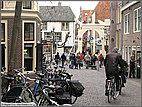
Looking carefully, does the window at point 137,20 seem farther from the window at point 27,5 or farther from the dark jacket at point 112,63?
the dark jacket at point 112,63

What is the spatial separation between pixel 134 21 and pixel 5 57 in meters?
11.1

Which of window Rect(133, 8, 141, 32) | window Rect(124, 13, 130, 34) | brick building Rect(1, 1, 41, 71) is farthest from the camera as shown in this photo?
window Rect(124, 13, 130, 34)

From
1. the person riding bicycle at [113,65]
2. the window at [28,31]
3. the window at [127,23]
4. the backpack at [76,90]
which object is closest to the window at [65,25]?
the window at [127,23]

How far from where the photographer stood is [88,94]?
10922mm

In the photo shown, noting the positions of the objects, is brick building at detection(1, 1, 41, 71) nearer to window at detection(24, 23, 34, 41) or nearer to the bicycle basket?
window at detection(24, 23, 34, 41)

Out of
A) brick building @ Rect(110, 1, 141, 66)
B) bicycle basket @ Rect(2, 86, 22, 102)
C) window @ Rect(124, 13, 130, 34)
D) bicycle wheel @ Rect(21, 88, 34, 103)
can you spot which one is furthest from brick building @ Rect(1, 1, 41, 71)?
bicycle wheel @ Rect(21, 88, 34, 103)

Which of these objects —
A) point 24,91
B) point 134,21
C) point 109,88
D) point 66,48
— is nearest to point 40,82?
point 24,91

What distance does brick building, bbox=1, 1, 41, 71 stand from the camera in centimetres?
1805

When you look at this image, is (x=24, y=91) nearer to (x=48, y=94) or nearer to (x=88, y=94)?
(x=48, y=94)

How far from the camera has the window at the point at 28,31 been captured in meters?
18.8

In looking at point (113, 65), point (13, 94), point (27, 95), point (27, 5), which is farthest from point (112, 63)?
point (27, 5)

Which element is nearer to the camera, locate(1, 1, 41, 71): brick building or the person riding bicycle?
the person riding bicycle

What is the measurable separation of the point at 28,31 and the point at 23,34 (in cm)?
45

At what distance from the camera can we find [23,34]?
61.3 feet
